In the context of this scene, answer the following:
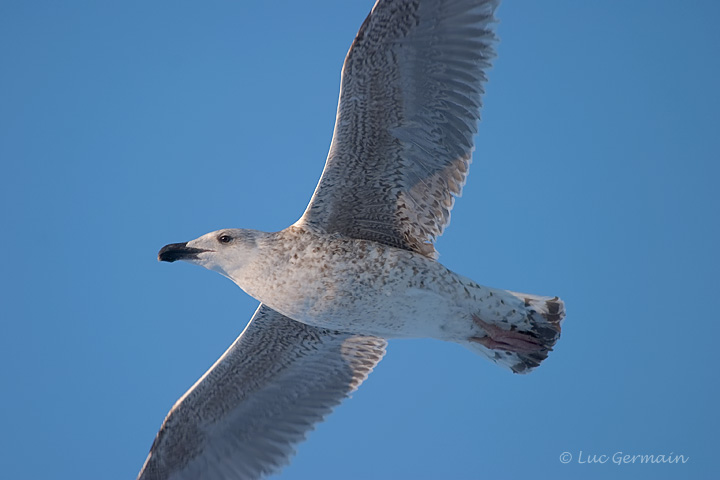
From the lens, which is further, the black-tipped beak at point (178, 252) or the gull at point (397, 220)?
the black-tipped beak at point (178, 252)

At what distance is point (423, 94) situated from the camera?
20.3 ft

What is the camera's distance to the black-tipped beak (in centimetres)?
627

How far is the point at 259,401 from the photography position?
7648 mm

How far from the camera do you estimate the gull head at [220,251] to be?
6242mm

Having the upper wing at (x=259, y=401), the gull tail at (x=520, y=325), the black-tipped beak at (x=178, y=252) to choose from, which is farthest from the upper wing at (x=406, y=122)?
the upper wing at (x=259, y=401)

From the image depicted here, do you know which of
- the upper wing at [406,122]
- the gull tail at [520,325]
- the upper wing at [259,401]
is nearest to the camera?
the upper wing at [406,122]

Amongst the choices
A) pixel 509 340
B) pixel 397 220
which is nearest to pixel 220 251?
pixel 397 220

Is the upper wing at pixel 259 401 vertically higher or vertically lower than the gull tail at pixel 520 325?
lower

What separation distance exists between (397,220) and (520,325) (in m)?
1.37

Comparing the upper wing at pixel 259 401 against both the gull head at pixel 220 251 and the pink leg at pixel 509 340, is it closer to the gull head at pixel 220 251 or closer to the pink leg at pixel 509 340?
the gull head at pixel 220 251

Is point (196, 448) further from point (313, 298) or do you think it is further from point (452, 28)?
point (452, 28)

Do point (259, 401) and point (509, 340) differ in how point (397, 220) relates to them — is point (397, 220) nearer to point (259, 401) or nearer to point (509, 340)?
point (509, 340)

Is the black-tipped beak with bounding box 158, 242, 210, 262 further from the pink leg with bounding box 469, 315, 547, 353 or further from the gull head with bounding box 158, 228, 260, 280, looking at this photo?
the pink leg with bounding box 469, 315, 547, 353

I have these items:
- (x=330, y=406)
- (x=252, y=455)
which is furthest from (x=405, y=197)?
(x=252, y=455)
